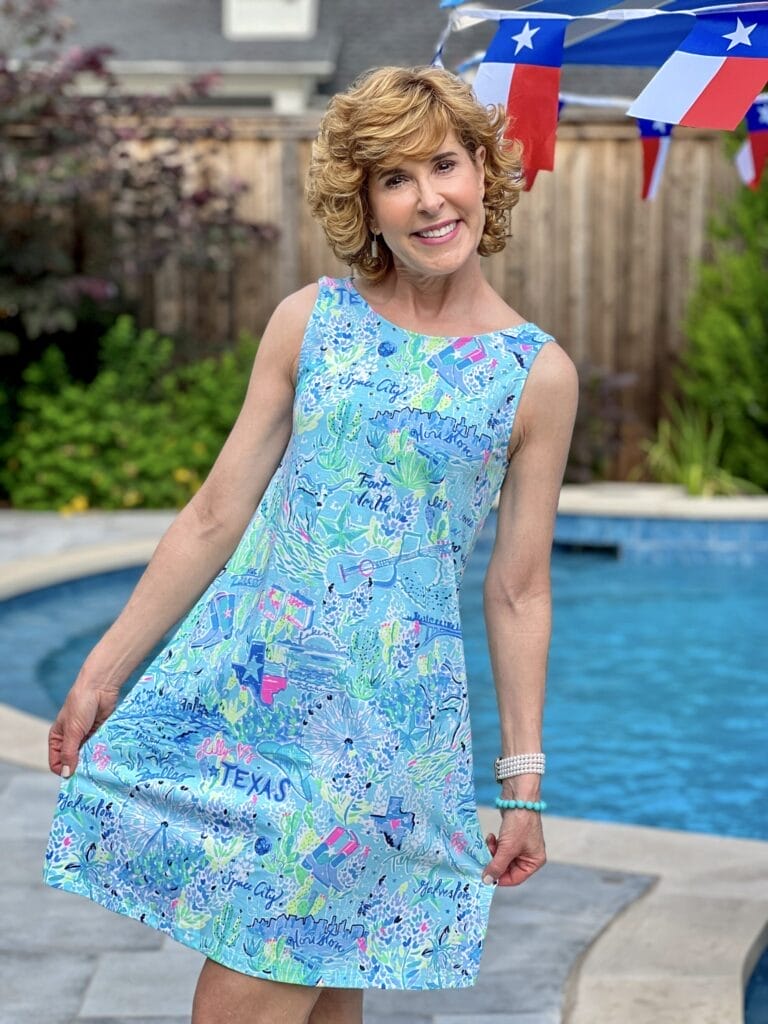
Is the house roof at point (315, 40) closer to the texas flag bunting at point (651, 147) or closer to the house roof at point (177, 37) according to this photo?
the house roof at point (177, 37)

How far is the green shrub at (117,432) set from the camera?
8.83m

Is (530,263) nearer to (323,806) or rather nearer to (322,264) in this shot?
(322,264)

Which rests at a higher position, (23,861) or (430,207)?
(430,207)

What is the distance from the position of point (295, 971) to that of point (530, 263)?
8.28m

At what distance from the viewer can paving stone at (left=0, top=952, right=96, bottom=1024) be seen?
2750 millimetres

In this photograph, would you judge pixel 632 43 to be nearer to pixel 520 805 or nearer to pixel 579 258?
pixel 520 805

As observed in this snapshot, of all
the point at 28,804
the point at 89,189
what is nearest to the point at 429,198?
the point at 28,804

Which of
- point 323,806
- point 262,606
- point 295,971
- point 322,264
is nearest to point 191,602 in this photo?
point 262,606

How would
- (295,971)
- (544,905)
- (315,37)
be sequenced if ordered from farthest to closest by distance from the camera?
(315,37) < (544,905) < (295,971)

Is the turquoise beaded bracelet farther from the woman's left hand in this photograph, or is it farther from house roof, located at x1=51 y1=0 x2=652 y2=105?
house roof, located at x1=51 y1=0 x2=652 y2=105

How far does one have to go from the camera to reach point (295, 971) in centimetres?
189

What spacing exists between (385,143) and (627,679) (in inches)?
183

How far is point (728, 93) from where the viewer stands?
2338 millimetres

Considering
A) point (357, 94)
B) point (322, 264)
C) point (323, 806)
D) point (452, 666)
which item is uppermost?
point (357, 94)
